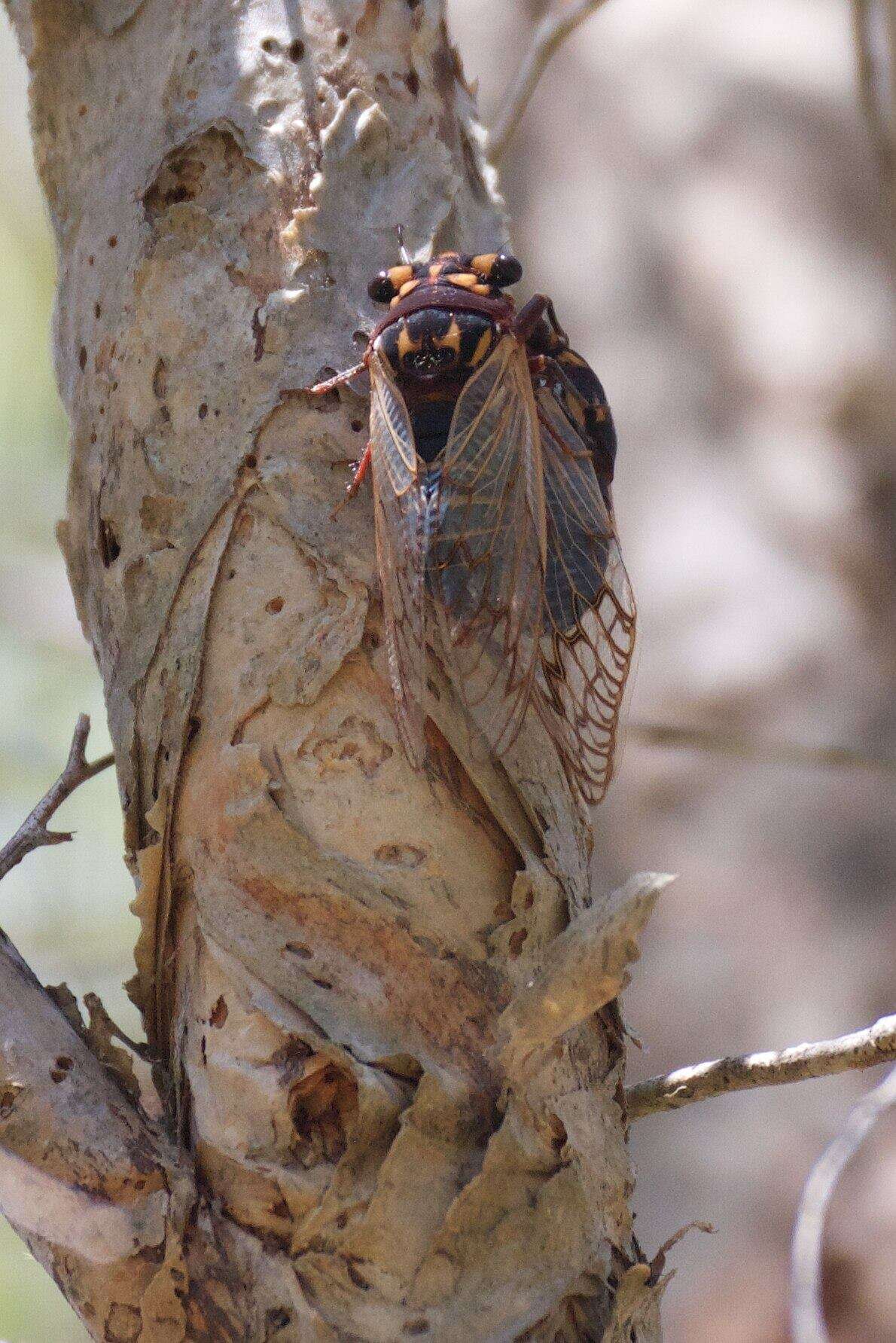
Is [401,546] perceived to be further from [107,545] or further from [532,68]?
[532,68]

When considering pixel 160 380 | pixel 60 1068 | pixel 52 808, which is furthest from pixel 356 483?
pixel 60 1068

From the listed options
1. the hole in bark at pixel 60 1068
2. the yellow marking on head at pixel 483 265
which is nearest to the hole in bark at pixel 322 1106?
the hole in bark at pixel 60 1068

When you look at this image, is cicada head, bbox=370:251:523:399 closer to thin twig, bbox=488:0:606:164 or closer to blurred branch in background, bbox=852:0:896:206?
thin twig, bbox=488:0:606:164

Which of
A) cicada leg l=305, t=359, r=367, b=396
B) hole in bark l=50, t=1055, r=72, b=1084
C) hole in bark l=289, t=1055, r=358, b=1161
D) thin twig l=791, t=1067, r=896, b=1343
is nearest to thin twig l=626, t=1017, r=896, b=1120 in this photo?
thin twig l=791, t=1067, r=896, b=1343

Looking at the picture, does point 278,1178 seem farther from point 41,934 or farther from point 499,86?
point 41,934

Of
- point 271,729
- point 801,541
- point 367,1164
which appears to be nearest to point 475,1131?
point 367,1164
